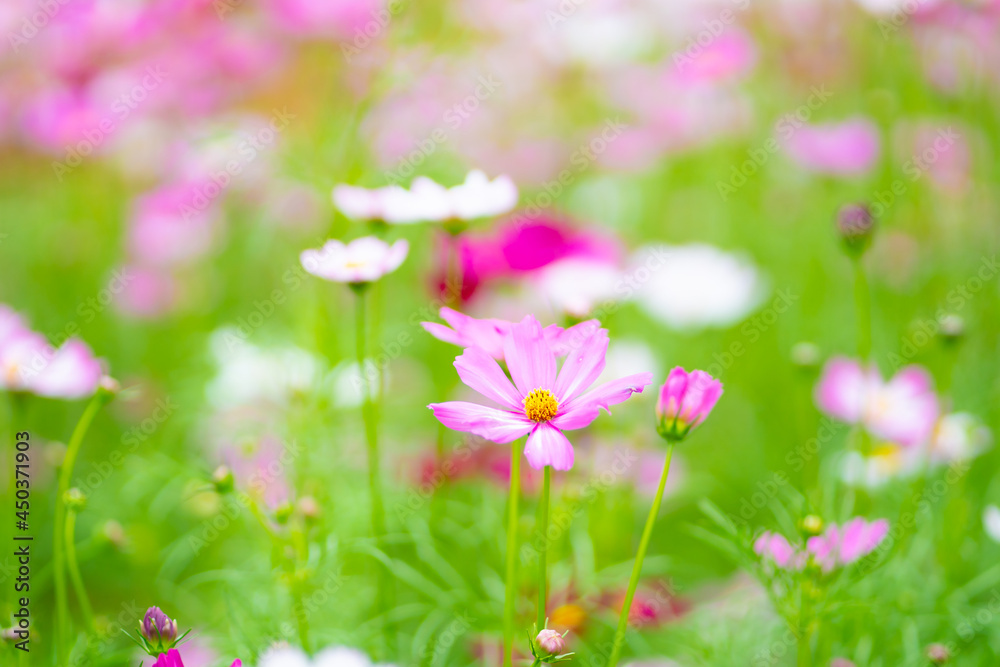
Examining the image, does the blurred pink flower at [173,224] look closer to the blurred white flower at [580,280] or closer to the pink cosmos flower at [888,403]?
the blurred white flower at [580,280]

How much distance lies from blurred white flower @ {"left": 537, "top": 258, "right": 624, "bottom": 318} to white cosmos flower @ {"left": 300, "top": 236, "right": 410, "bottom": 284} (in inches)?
14.9

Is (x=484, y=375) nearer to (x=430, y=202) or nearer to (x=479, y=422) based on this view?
(x=479, y=422)

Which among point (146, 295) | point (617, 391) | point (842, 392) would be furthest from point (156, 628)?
point (146, 295)

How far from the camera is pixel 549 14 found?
1.72 metres

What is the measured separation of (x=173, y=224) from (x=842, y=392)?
3.88 ft

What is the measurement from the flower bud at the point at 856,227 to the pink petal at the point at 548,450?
394 millimetres

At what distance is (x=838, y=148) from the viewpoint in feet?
4.51

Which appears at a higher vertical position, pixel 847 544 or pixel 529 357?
pixel 529 357

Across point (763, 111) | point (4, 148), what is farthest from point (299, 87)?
point (763, 111)

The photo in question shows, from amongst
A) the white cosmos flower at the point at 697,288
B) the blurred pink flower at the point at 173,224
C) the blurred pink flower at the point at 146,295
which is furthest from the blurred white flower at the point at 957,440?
the blurred pink flower at the point at 146,295

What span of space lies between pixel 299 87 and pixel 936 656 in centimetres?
137

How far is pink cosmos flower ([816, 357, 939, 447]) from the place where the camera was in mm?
933

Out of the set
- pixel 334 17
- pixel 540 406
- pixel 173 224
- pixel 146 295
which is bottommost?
pixel 146 295

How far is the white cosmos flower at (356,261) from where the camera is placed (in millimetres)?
660
